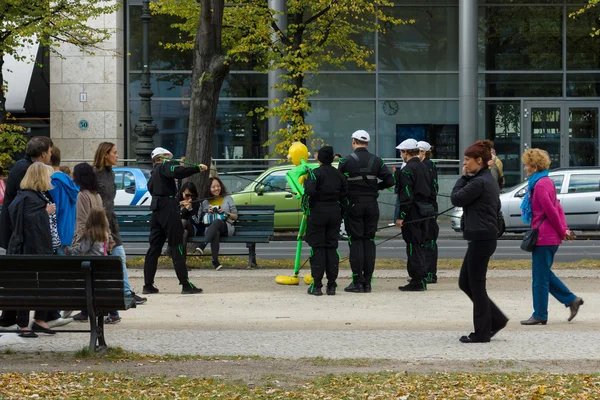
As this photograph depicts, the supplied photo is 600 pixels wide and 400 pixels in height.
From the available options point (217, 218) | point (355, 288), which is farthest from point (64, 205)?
point (217, 218)

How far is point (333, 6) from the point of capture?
2736 centimetres

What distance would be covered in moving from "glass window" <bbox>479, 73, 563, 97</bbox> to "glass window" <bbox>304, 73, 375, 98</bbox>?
3.44 m

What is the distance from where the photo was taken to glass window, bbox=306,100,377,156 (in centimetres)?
3381

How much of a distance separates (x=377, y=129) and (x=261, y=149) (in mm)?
3615

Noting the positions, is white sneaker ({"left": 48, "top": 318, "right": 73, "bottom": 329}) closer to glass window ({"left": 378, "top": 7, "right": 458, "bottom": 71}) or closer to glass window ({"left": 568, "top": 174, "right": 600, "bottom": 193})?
glass window ({"left": 568, "top": 174, "right": 600, "bottom": 193})

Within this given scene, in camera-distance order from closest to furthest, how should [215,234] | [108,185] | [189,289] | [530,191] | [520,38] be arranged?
[530,191], [108,185], [189,289], [215,234], [520,38]

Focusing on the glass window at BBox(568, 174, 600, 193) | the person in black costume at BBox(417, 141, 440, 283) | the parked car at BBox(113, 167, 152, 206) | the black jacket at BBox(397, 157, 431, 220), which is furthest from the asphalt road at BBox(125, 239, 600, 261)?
the black jacket at BBox(397, 157, 431, 220)

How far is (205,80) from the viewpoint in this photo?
704 inches

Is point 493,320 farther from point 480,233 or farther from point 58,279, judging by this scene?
point 58,279

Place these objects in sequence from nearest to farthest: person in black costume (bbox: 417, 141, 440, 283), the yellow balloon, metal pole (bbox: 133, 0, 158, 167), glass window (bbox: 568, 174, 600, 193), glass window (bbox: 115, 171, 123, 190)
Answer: the yellow balloon < person in black costume (bbox: 417, 141, 440, 283) < glass window (bbox: 568, 174, 600, 193) < glass window (bbox: 115, 171, 123, 190) < metal pole (bbox: 133, 0, 158, 167)

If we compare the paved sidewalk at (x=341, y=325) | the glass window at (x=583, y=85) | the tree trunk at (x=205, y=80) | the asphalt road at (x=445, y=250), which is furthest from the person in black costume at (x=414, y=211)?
the glass window at (x=583, y=85)

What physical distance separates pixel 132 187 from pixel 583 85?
15037 mm

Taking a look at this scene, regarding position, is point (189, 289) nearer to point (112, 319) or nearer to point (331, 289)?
point (331, 289)

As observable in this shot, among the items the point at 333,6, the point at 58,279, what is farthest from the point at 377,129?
the point at 58,279
